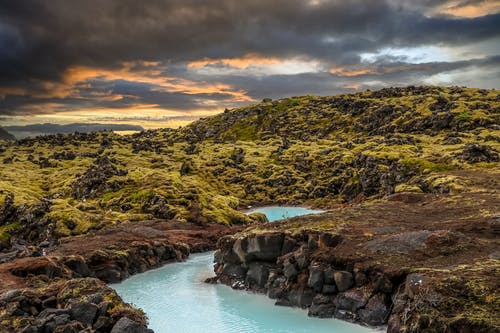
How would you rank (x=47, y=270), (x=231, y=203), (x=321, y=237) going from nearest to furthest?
(x=321, y=237), (x=47, y=270), (x=231, y=203)

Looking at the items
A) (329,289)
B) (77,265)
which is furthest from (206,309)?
(77,265)

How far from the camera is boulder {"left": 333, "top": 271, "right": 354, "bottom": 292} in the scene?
44625mm

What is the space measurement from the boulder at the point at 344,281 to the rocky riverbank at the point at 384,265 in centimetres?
10

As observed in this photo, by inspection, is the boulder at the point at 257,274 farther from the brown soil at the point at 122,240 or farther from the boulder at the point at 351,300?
the brown soil at the point at 122,240

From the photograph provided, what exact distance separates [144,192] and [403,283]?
287 ft

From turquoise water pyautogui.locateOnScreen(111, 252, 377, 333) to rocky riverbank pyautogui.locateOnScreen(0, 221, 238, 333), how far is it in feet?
17.1

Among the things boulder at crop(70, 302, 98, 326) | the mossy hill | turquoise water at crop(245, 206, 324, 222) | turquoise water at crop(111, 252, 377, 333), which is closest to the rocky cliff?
the mossy hill

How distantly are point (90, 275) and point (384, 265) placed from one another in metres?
42.8

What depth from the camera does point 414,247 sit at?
4584 cm

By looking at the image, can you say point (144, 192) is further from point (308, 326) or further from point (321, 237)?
point (308, 326)

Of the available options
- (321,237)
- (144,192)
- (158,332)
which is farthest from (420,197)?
(144,192)

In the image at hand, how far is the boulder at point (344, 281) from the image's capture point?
44625 mm

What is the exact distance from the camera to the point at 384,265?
4341cm

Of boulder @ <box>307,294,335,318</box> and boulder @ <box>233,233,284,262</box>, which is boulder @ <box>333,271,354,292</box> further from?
boulder @ <box>233,233,284,262</box>
